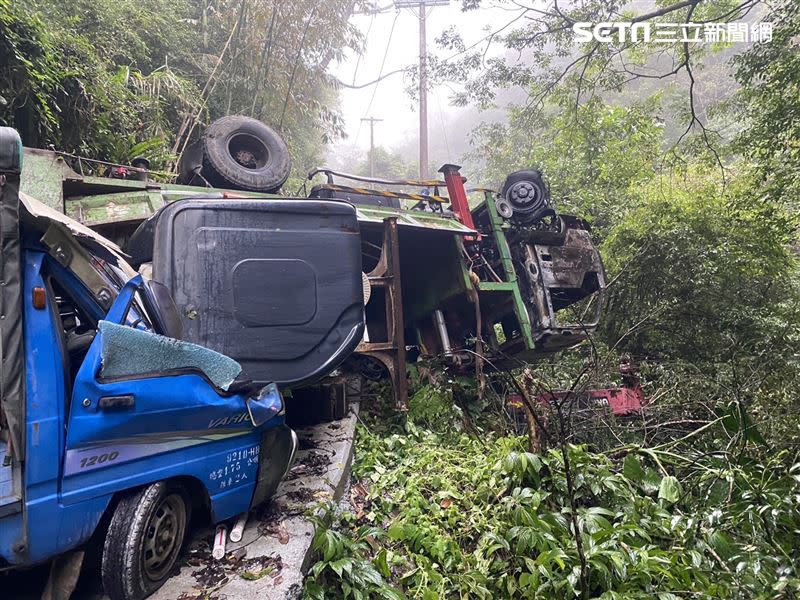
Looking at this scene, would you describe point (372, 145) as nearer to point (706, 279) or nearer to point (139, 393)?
point (706, 279)

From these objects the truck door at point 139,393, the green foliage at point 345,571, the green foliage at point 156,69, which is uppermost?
the green foliage at point 156,69

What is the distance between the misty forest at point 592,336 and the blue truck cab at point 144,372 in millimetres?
685

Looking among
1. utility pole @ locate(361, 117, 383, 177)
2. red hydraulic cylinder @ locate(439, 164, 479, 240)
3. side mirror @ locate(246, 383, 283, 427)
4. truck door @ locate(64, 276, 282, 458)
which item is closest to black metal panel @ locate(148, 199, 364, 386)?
side mirror @ locate(246, 383, 283, 427)

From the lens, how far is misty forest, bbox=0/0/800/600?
2.25 m

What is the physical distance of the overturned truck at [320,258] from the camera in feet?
9.29

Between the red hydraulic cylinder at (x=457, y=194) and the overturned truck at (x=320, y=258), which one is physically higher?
the red hydraulic cylinder at (x=457, y=194)

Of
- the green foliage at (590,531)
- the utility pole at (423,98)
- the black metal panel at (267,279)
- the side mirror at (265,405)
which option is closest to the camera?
the green foliage at (590,531)

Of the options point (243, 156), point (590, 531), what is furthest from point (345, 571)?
point (243, 156)

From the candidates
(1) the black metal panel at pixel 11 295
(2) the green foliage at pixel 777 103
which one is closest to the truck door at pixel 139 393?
(1) the black metal panel at pixel 11 295

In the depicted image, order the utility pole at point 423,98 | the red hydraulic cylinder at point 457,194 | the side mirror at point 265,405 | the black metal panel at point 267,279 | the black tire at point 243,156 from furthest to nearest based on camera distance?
the utility pole at point 423,98
the red hydraulic cylinder at point 457,194
the black tire at point 243,156
the black metal panel at point 267,279
the side mirror at point 265,405

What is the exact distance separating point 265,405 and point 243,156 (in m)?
4.25

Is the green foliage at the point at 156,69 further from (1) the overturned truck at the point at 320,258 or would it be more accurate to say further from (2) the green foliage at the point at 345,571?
(2) the green foliage at the point at 345,571

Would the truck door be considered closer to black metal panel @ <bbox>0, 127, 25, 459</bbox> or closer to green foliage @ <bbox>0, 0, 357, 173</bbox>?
black metal panel @ <bbox>0, 127, 25, 459</bbox>

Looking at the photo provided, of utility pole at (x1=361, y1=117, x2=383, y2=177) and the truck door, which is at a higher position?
utility pole at (x1=361, y1=117, x2=383, y2=177)
